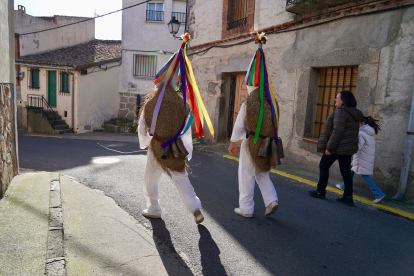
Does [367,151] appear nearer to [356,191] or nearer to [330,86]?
[356,191]

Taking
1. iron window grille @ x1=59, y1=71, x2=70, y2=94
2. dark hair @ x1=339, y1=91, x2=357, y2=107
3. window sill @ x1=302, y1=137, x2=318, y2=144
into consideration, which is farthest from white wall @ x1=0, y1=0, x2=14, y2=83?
iron window grille @ x1=59, y1=71, x2=70, y2=94

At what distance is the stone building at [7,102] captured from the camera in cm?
452

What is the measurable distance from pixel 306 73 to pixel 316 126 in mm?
1196

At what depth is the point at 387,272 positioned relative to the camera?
3.06 m

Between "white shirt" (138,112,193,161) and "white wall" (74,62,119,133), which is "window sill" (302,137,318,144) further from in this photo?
"white wall" (74,62,119,133)

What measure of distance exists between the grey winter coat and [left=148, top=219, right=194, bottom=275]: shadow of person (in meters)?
2.73

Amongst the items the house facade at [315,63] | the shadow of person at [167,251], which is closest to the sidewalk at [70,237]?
the shadow of person at [167,251]

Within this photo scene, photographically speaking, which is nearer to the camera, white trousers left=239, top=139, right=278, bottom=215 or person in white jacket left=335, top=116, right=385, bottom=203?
white trousers left=239, top=139, right=278, bottom=215

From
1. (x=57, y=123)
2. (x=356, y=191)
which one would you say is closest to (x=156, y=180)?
(x=356, y=191)

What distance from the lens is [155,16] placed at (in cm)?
1861

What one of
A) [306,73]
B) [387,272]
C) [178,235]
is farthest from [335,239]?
[306,73]

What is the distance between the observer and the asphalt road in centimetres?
311

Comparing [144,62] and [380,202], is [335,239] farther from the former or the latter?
[144,62]

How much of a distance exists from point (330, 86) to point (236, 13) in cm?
444
